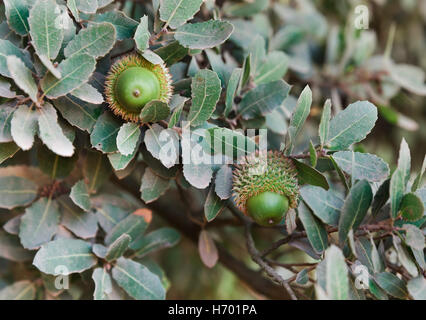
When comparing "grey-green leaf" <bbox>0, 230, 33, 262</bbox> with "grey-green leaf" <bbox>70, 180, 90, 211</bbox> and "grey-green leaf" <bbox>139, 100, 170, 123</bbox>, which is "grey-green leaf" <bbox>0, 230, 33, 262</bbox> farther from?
"grey-green leaf" <bbox>139, 100, 170, 123</bbox>

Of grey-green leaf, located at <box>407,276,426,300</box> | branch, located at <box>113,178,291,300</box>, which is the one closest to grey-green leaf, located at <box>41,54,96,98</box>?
branch, located at <box>113,178,291,300</box>

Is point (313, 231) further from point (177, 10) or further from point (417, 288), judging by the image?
point (177, 10)

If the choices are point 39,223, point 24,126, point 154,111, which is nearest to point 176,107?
point 154,111

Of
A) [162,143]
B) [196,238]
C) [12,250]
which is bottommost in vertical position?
[196,238]

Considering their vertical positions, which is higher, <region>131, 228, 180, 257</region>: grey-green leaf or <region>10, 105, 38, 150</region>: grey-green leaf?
<region>10, 105, 38, 150</region>: grey-green leaf

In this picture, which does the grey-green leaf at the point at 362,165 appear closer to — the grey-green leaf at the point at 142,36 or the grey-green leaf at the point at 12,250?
the grey-green leaf at the point at 142,36

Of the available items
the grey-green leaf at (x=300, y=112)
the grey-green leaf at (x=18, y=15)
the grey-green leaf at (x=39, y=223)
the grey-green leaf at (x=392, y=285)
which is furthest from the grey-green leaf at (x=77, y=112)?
the grey-green leaf at (x=392, y=285)

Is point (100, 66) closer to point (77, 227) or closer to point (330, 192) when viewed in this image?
point (77, 227)
